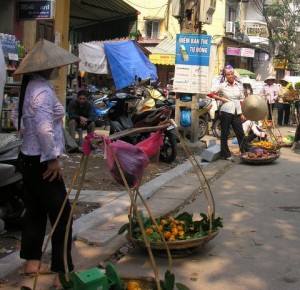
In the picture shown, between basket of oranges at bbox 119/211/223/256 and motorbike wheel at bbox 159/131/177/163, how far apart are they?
428cm

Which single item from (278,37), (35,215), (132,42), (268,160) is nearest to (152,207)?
(35,215)

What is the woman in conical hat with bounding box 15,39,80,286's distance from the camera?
3.55 m

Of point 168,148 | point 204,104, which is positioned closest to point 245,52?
point 204,104

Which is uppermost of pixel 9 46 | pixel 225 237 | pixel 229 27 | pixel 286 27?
pixel 286 27

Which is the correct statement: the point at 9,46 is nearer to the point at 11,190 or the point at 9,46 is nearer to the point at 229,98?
the point at 229,98

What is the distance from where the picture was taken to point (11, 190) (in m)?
4.98

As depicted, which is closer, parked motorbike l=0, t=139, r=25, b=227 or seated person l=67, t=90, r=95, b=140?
parked motorbike l=0, t=139, r=25, b=227

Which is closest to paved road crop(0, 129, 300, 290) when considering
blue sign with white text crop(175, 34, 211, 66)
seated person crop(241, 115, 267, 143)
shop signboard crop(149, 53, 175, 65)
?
seated person crop(241, 115, 267, 143)

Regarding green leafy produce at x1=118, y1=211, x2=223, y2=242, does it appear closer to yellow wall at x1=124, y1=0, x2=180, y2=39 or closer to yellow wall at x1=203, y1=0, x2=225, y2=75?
yellow wall at x1=124, y1=0, x2=180, y2=39

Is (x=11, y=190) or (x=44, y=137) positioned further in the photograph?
(x=11, y=190)

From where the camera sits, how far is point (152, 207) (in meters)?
6.20

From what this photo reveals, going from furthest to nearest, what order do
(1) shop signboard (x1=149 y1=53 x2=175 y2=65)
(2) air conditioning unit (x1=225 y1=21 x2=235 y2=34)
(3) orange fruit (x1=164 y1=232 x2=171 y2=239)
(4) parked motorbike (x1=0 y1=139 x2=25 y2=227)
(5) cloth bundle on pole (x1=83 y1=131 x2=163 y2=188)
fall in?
(2) air conditioning unit (x1=225 y1=21 x2=235 y2=34)
(1) shop signboard (x1=149 y1=53 x2=175 y2=65)
(4) parked motorbike (x1=0 y1=139 x2=25 y2=227)
(3) orange fruit (x1=164 y1=232 x2=171 y2=239)
(5) cloth bundle on pole (x1=83 y1=131 x2=163 y2=188)

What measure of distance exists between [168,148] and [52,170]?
5.91 meters

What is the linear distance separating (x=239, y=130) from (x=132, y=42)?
28.4 feet
